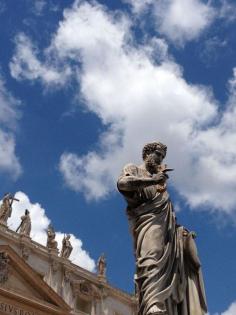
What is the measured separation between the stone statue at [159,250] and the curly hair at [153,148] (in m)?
0.17

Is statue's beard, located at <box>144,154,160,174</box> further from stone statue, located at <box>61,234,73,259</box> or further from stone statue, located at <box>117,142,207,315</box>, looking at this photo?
stone statue, located at <box>61,234,73,259</box>

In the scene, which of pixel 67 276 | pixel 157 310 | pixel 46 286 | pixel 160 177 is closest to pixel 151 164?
pixel 160 177

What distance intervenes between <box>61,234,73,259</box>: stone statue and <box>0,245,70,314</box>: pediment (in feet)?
9.80

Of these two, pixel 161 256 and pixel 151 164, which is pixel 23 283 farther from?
pixel 161 256

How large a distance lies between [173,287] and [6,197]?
30.8 meters

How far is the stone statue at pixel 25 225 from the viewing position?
35.4 m

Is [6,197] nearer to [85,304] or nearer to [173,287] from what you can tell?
[85,304]

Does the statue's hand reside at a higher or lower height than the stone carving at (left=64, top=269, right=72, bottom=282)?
lower

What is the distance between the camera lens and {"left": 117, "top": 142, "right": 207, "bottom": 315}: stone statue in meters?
4.87

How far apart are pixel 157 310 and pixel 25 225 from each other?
104 ft

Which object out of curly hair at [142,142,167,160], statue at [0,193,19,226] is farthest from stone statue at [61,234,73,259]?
curly hair at [142,142,167,160]

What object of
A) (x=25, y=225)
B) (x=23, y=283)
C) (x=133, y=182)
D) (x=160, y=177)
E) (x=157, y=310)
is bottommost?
(x=157, y=310)

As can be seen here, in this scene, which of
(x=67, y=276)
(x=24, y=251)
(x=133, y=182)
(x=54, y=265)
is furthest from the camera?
(x=67, y=276)

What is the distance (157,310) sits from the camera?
183 inches
